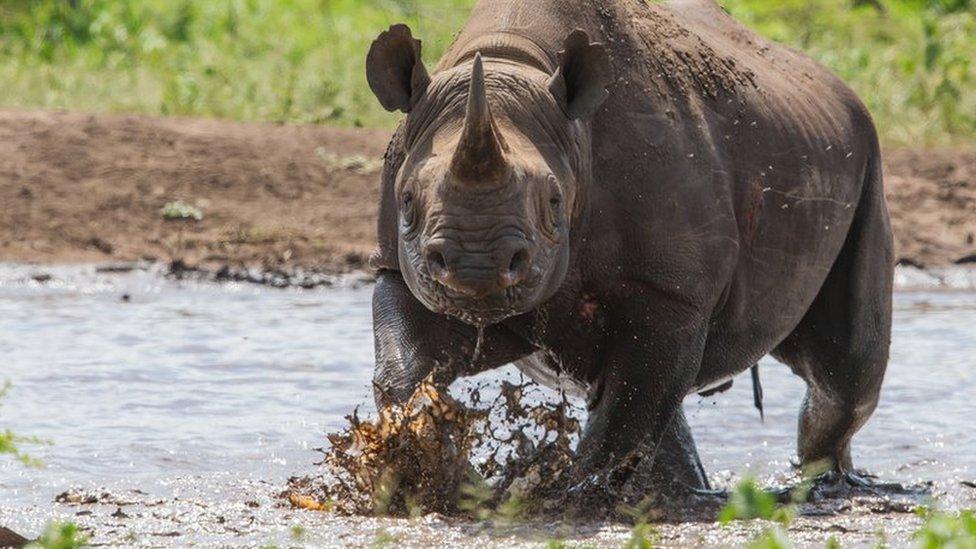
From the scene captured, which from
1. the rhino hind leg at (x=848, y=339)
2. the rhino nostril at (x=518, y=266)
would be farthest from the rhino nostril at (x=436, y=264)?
the rhino hind leg at (x=848, y=339)

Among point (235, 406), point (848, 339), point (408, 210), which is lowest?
point (235, 406)

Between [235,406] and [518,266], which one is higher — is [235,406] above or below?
below

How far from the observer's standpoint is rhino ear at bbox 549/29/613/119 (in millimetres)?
6172

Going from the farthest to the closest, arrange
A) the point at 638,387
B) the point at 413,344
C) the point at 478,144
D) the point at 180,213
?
the point at 180,213, the point at 638,387, the point at 413,344, the point at 478,144

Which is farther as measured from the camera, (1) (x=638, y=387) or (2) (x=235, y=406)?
(2) (x=235, y=406)

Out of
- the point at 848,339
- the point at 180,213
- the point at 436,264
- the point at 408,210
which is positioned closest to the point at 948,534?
the point at 436,264

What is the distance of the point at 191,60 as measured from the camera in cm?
1703

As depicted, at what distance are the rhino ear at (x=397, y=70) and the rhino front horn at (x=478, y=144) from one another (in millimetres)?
617

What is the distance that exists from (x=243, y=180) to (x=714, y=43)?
697cm

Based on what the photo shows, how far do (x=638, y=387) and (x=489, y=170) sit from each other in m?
1.26

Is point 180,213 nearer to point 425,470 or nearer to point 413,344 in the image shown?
point 413,344

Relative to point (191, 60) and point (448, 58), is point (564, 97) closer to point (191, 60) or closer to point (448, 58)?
point (448, 58)

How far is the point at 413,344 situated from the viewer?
6.46 metres

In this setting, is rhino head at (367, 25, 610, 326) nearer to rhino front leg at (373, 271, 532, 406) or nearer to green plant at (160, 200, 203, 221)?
rhino front leg at (373, 271, 532, 406)
